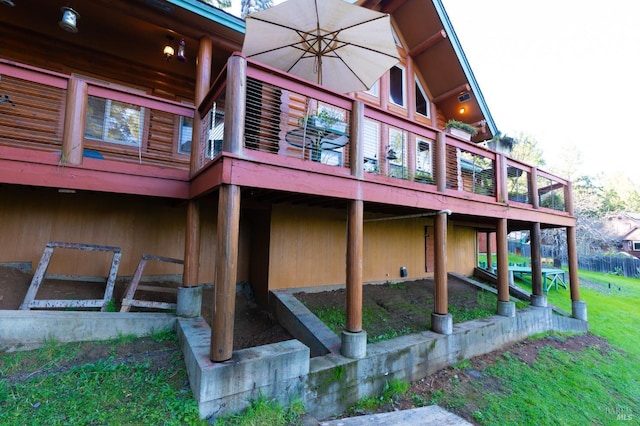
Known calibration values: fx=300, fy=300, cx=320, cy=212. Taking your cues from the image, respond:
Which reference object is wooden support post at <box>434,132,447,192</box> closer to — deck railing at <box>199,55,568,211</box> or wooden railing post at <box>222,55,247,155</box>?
deck railing at <box>199,55,568,211</box>

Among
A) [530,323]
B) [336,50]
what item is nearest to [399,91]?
[336,50]

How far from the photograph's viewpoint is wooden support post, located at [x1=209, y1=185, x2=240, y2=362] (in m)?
3.29

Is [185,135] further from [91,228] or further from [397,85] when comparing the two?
[397,85]

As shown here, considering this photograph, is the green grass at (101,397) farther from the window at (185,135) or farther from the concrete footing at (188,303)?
the window at (185,135)

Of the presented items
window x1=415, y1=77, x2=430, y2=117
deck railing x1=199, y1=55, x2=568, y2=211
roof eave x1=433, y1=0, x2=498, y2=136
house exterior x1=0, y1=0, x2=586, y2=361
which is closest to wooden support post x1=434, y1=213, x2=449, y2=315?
house exterior x1=0, y1=0, x2=586, y2=361

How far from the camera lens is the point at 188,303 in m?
5.03

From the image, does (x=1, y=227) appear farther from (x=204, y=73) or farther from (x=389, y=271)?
(x=389, y=271)

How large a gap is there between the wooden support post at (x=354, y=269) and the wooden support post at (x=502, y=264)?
4.21 metres

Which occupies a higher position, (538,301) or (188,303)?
(188,303)

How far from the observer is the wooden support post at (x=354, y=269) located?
169 inches

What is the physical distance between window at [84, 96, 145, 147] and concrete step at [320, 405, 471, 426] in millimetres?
5572

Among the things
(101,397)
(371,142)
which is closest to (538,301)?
(371,142)

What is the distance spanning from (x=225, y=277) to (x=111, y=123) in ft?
14.0

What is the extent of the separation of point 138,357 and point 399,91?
9314mm
